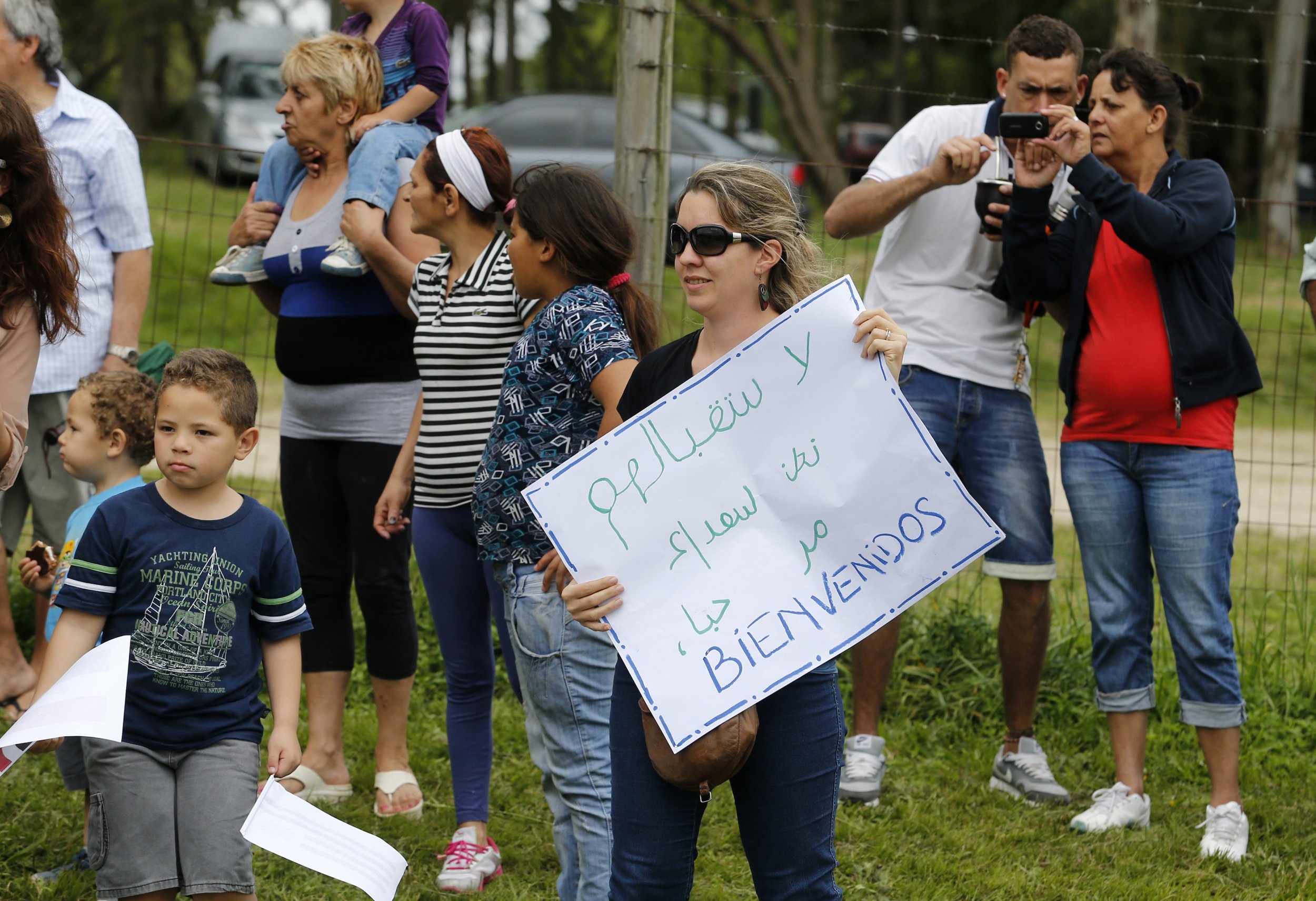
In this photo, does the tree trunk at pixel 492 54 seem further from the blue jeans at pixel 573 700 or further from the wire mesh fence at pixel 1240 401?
the blue jeans at pixel 573 700

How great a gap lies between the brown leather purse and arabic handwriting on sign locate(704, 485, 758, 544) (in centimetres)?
31

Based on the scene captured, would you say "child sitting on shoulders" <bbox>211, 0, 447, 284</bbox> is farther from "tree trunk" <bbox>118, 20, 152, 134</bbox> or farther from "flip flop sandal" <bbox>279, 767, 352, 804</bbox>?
"tree trunk" <bbox>118, 20, 152, 134</bbox>

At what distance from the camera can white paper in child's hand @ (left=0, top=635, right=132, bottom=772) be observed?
2.41m

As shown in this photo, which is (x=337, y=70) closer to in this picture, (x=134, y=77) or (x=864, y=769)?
(x=864, y=769)

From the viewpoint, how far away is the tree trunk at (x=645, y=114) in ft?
15.3

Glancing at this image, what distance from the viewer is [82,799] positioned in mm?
4004

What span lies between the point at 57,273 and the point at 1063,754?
11.6 ft

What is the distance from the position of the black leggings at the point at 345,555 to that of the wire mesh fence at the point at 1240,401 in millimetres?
1089

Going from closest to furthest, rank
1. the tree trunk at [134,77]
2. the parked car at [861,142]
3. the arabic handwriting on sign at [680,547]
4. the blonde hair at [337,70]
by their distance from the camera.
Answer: the arabic handwriting on sign at [680,547], the blonde hair at [337,70], the tree trunk at [134,77], the parked car at [861,142]

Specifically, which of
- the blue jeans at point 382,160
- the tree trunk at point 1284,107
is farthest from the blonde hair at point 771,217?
the tree trunk at point 1284,107

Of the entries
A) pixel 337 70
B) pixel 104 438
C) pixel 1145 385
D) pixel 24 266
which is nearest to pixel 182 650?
pixel 104 438

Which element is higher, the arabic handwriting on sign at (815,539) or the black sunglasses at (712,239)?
the black sunglasses at (712,239)

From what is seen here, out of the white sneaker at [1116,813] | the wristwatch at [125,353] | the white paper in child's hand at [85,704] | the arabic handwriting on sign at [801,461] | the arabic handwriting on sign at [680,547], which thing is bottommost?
the white sneaker at [1116,813]

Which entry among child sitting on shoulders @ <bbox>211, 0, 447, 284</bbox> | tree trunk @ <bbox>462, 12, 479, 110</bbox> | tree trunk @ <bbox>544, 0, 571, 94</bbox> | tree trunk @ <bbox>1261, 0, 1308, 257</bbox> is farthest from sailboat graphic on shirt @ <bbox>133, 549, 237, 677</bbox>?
tree trunk @ <bbox>462, 12, 479, 110</bbox>
